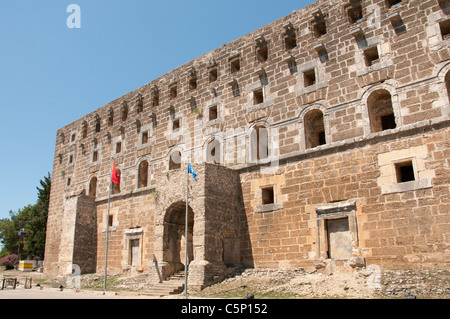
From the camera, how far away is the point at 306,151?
51.3 feet

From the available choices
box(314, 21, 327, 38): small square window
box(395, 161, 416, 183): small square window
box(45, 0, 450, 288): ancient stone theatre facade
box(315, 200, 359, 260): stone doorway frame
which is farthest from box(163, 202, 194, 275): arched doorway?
box(314, 21, 327, 38): small square window

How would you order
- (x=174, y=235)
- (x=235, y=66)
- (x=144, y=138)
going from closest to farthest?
(x=174, y=235)
(x=235, y=66)
(x=144, y=138)

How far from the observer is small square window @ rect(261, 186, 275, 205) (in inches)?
657

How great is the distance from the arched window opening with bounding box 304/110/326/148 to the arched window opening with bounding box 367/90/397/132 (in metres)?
2.09

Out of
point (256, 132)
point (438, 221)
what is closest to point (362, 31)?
point (256, 132)

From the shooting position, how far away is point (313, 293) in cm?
1230

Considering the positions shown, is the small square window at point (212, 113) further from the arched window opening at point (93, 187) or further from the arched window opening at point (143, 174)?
the arched window opening at point (93, 187)

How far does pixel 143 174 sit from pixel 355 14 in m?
13.9

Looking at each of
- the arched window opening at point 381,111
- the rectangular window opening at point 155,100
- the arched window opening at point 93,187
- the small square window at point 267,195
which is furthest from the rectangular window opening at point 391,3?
the arched window opening at point 93,187

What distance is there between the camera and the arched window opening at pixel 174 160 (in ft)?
68.9

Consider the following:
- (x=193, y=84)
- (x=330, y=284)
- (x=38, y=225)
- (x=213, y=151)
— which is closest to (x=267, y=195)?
(x=213, y=151)

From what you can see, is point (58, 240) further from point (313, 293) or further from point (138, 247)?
point (313, 293)

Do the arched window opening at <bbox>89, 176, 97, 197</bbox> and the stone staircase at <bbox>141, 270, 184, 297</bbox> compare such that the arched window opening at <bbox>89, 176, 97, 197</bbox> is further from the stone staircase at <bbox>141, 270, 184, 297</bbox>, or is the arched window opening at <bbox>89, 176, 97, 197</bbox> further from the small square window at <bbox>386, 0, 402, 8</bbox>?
the small square window at <bbox>386, 0, 402, 8</bbox>

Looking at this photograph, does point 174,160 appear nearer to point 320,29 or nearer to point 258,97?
point 258,97
